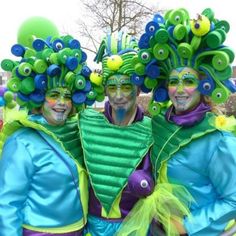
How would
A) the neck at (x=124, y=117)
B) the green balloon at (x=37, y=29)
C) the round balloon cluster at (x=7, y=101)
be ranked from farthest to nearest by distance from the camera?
the green balloon at (x=37, y=29)
the round balloon cluster at (x=7, y=101)
the neck at (x=124, y=117)

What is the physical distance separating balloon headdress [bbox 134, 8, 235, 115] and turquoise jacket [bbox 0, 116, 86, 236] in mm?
717

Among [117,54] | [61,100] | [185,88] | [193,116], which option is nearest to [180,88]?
[185,88]

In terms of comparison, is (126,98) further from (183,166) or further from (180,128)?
(183,166)

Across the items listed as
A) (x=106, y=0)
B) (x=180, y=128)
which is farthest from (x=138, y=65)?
(x=106, y=0)

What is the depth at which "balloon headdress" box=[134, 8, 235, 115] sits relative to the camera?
2119 mm

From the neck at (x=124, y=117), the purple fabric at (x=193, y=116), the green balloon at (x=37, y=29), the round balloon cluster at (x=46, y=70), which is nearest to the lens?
the purple fabric at (x=193, y=116)

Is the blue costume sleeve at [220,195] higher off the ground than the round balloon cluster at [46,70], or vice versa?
the round balloon cluster at [46,70]

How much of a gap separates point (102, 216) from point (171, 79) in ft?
2.98

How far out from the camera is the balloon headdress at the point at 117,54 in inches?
98.8

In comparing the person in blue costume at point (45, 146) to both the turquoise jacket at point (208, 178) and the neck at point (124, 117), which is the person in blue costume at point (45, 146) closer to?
the neck at point (124, 117)

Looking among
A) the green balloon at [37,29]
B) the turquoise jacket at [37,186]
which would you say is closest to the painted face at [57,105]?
the turquoise jacket at [37,186]

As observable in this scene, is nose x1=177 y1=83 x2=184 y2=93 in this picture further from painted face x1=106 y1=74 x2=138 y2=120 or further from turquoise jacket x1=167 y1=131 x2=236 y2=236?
painted face x1=106 y1=74 x2=138 y2=120

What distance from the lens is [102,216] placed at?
2.50 metres

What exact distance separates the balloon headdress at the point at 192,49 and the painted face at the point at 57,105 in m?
0.51
